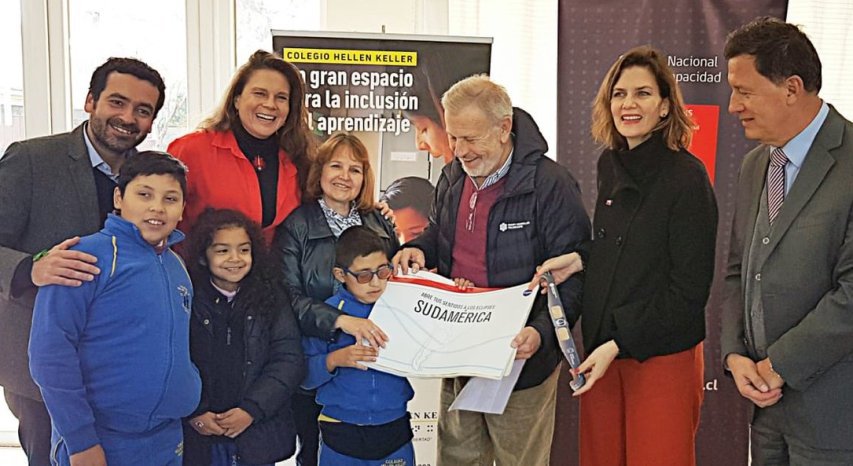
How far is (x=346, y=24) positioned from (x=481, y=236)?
6.62 ft

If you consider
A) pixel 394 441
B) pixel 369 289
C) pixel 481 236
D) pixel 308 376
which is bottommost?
pixel 394 441

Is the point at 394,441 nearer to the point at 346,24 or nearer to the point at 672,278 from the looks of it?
the point at 672,278

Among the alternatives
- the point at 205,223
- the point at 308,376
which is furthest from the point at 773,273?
the point at 205,223

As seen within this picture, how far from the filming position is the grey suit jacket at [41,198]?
7.45ft

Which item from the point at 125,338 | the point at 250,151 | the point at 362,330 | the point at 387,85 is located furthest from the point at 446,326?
the point at 387,85

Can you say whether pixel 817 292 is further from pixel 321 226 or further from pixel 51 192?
pixel 51 192

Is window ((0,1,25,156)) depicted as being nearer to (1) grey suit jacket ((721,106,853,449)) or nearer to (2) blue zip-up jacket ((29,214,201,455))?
(2) blue zip-up jacket ((29,214,201,455))

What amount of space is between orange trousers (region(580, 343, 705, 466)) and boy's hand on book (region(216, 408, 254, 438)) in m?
1.10

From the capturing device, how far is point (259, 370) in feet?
8.04

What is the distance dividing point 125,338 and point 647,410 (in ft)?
5.26

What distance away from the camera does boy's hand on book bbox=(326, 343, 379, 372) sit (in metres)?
2.43

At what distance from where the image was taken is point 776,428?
7.61 ft

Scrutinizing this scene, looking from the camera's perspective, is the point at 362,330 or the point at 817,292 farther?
the point at 362,330

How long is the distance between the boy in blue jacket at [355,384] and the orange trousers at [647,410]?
668mm
